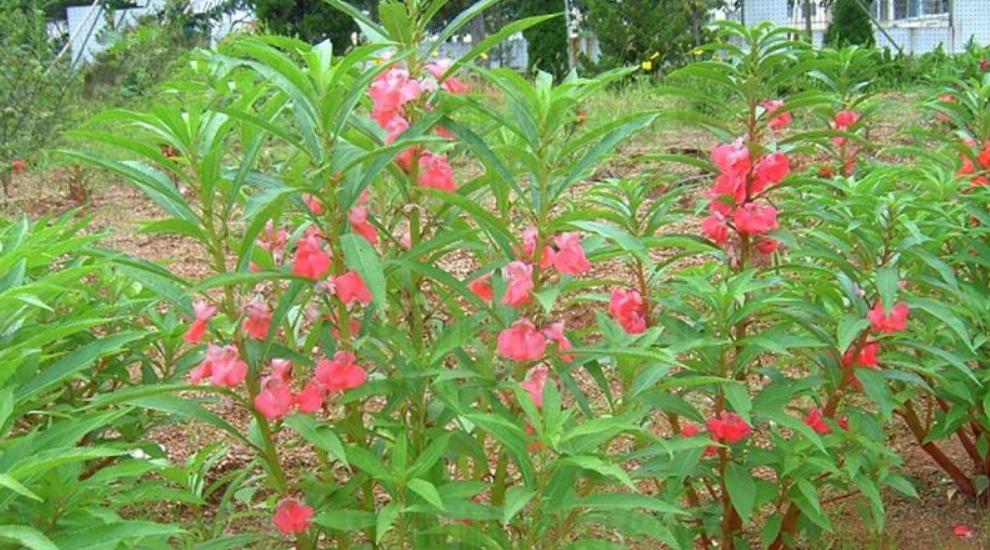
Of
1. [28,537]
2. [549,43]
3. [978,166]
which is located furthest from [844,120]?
[549,43]

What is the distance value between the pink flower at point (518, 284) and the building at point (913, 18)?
15411mm

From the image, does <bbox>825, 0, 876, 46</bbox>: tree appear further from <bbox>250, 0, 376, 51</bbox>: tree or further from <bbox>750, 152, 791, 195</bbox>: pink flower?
<bbox>750, 152, 791, 195</bbox>: pink flower

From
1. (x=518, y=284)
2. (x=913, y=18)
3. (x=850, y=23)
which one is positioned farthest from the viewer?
(x=913, y=18)

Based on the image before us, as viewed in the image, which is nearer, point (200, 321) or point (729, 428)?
point (200, 321)

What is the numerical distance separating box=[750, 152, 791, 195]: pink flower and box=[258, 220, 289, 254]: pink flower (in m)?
0.90

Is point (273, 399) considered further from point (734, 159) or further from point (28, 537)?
point (734, 159)

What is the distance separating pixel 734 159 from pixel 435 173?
0.69 m

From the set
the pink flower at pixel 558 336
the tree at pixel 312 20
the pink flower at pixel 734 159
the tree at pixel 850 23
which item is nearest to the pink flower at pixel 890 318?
the pink flower at pixel 734 159

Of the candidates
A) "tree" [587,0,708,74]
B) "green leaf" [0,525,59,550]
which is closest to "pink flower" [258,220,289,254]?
"green leaf" [0,525,59,550]

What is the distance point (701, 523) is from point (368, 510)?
2.84ft

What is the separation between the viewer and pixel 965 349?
2434mm

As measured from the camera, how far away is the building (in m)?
16.8

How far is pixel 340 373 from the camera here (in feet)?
5.52

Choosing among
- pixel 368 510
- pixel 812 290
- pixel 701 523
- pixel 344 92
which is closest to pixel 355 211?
pixel 344 92
